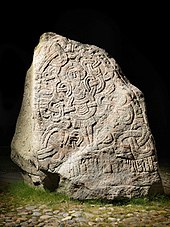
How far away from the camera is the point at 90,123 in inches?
157

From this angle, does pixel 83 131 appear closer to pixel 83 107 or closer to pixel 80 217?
pixel 83 107

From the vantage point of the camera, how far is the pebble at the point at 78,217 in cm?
309

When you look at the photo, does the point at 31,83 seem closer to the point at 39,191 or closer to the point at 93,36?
the point at 39,191

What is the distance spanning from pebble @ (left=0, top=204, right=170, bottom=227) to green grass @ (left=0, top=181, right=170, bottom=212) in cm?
12

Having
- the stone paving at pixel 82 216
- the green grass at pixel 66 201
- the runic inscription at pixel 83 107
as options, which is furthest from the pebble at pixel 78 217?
the runic inscription at pixel 83 107

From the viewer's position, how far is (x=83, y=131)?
3.93 m

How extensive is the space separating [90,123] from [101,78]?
66cm

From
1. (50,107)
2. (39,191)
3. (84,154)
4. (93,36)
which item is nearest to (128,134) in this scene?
(84,154)

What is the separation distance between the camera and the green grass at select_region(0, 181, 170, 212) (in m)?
3.63

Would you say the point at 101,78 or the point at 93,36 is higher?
the point at 93,36

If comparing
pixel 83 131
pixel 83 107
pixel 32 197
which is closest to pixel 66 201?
pixel 32 197

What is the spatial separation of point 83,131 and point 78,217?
1018 millimetres

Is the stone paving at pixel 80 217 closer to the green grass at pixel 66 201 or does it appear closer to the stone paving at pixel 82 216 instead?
the stone paving at pixel 82 216

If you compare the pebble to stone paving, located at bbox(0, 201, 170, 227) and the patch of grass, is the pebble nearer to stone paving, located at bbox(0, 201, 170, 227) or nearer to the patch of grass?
stone paving, located at bbox(0, 201, 170, 227)
